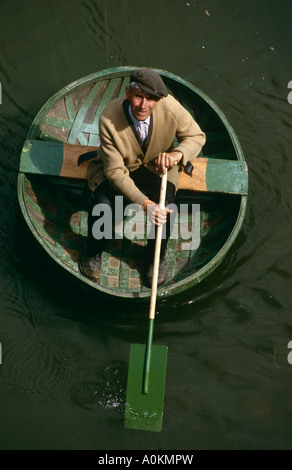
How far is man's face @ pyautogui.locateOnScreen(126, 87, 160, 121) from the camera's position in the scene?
399cm

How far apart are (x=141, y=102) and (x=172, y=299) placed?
1815 millimetres

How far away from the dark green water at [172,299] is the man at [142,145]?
877 mm

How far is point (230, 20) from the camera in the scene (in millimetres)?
6461

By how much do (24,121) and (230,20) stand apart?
8.27ft

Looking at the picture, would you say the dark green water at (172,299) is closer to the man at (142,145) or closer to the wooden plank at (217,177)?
the wooden plank at (217,177)

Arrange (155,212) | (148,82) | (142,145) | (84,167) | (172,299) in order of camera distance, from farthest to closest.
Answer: (172,299) → (84,167) → (142,145) → (155,212) → (148,82)

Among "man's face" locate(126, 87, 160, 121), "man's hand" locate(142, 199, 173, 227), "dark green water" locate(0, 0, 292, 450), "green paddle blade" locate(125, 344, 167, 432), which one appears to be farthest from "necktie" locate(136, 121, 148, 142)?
"green paddle blade" locate(125, 344, 167, 432)

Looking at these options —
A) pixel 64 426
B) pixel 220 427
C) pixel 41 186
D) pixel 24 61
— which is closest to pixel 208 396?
pixel 220 427

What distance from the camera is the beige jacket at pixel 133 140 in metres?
4.21

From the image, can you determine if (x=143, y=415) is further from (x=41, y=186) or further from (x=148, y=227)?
(x=41, y=186)

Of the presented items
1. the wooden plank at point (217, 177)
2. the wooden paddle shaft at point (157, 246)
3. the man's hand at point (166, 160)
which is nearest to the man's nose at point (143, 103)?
the man's hand at point (166, 160)

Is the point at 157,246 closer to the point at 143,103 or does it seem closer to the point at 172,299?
the point at 172,299

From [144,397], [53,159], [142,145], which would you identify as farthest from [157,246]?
[53,159]

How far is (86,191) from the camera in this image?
5152 millimetres
